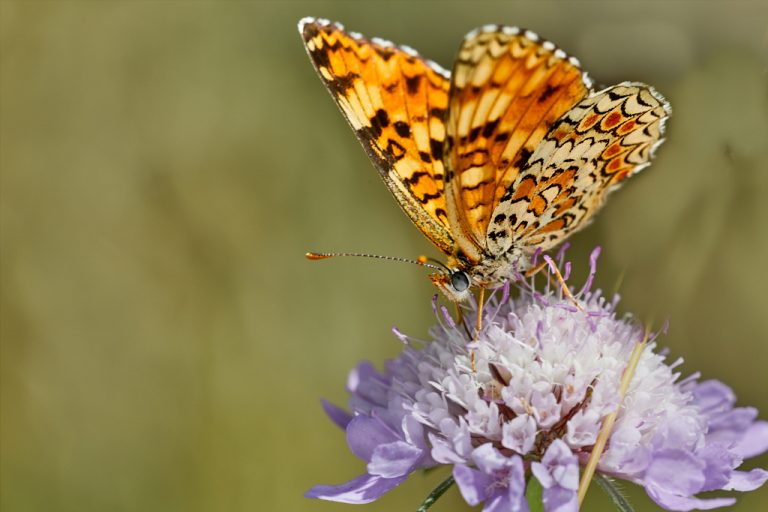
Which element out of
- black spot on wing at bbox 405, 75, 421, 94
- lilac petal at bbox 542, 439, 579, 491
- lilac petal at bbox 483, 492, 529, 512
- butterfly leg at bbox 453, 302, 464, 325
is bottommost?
lilac petal at bbox 483, 492, 529, 512

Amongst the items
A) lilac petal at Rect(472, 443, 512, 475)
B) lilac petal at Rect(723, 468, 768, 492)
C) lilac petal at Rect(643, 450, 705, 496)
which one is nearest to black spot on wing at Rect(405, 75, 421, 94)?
lilac petal at Rect(472, 443, 512, 475)

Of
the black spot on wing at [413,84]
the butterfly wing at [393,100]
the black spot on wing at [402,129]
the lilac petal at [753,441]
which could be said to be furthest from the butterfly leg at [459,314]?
the lilac petal at [753,441]

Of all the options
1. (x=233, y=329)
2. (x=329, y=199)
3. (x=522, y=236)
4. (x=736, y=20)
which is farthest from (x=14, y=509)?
(x=736, y=20)

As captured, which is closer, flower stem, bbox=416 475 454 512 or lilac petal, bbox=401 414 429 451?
flower stem, bbox=416 475 454 512

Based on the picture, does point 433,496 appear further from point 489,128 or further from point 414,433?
point 489,128

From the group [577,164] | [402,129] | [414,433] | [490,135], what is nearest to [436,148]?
[402,129]

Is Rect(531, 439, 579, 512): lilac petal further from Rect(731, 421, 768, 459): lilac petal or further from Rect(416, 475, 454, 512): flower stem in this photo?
Rect(731, 421, 768, 459): lilac petal

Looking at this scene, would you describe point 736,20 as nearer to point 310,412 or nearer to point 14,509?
point 310,412
